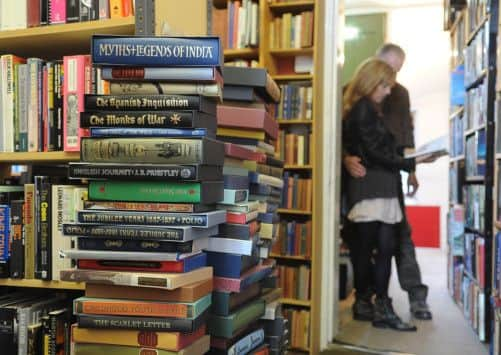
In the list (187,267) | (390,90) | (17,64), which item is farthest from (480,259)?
(17,64)

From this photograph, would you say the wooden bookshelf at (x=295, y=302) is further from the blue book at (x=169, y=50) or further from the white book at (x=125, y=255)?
the blue book at (x=169, y=50)

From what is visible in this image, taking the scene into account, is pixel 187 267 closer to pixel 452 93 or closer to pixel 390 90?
pixel 390 90

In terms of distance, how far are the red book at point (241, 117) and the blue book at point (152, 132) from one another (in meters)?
0.35

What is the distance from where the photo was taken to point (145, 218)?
106 centimetres

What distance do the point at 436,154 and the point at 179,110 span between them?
2.75 m

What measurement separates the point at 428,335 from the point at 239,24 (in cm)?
194

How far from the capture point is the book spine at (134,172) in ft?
3.44

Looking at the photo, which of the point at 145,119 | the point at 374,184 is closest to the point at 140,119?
the point at 145,119

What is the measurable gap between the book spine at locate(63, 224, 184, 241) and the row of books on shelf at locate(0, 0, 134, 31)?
551 mm

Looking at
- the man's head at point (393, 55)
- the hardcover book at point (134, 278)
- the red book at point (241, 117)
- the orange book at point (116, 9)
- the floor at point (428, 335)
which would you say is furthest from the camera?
the man's head at point (393, 55)

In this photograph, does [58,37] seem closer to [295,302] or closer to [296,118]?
[296,118]

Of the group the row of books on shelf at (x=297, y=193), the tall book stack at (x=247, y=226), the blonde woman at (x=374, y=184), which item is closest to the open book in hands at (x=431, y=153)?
the blonde woman at (x=374, y=184)

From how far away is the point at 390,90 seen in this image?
3.34 m

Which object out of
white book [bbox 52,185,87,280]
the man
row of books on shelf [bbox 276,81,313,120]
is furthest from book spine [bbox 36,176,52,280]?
the man
